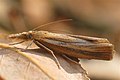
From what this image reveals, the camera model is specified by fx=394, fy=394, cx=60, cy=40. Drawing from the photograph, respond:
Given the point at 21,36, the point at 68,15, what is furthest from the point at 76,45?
the point at 68,15

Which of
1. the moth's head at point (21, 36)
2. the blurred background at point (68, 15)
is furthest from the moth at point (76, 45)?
the blurred background at point (68, 15)

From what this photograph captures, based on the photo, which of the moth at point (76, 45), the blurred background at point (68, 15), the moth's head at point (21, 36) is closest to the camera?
the moth at point (76, 45)

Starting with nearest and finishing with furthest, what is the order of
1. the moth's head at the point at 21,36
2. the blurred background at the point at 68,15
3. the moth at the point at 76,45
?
the moth at the point at 76,45, the moth's head at the point at 21,36, the blurred background at the point at 68,15

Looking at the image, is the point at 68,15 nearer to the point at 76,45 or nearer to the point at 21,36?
the point at 21,36

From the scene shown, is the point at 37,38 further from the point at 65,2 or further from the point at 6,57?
the point at 65,2

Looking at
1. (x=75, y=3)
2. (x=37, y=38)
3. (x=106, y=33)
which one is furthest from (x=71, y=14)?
(x=37, y=38)

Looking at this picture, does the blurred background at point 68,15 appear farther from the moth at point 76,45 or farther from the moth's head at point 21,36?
the moth at point 76,45
